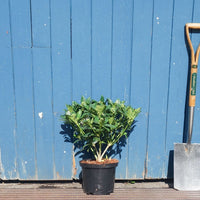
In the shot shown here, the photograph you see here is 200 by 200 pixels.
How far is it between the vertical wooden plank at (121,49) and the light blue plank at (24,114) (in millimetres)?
650

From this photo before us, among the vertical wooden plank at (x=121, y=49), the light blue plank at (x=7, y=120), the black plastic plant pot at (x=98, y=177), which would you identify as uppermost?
the vertical wooden plank at (x=121, y=49)

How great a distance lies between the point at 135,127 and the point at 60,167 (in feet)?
2.28

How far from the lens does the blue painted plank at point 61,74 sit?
1.81 m

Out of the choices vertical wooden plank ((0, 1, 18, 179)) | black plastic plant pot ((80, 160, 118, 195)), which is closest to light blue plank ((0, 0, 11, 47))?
vertical wooden plank ((0, 1, 18, 179))

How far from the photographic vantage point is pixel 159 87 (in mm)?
1922

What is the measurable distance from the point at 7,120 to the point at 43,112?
29 cm

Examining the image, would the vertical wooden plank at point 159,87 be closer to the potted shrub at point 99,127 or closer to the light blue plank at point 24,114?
the potted shrub at point 99,127

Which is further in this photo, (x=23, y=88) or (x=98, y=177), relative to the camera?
(x=23, y=88)

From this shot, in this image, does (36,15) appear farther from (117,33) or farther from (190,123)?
(190,123)

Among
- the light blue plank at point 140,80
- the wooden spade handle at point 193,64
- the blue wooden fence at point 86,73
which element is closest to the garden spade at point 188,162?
the wooden spade handle at point 193,64

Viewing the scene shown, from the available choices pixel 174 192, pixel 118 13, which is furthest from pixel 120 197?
pixel 118 13

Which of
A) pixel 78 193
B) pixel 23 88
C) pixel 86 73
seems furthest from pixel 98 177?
pixel 23 88

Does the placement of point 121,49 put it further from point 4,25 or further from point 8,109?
point 8,109

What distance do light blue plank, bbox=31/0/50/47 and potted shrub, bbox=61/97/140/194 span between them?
53 centimetres
